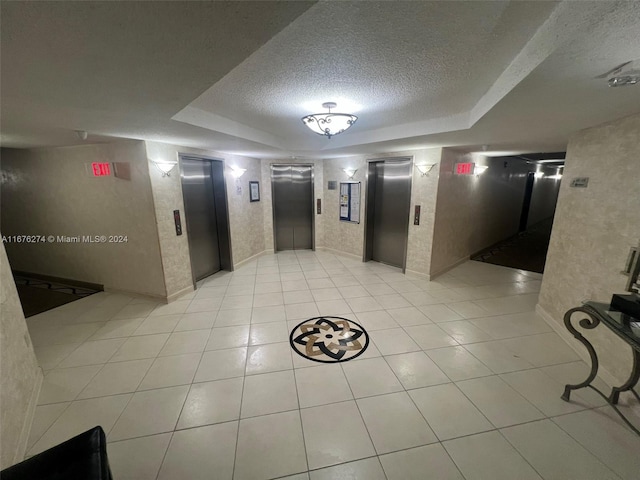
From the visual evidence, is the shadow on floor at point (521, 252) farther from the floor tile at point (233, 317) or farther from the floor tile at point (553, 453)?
the floor tile at point (233, 317)

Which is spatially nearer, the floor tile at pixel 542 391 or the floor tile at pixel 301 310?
the floor tile at pixel 542 391

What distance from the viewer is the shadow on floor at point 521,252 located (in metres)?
5.94

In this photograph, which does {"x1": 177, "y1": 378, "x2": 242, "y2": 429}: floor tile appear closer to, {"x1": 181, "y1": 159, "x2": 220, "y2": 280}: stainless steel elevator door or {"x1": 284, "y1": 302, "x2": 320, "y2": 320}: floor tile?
{"x1": 284, "y1": 302, "x2": 320, "y2": 320}: floor tile

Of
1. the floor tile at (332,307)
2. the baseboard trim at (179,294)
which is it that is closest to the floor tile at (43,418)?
the baseboard trim at (179,294)

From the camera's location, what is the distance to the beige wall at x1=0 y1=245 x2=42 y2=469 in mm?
1695

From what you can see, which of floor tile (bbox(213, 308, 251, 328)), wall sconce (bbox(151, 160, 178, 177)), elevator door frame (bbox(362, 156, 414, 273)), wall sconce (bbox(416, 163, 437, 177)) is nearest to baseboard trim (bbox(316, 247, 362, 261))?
elevator door frame (bbox(362, 156, 414, 273))

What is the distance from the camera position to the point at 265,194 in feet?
20.9

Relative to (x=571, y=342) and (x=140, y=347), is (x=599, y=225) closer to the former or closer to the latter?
(x=571, y=342)

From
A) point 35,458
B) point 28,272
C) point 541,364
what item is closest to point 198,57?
point 35,458

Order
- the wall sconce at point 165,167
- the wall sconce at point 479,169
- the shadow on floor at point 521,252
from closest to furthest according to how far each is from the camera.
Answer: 1. the wall sconce at point 165,167
2. the wall sconce at point 479,169
3. the shadow on floor at point 521,252

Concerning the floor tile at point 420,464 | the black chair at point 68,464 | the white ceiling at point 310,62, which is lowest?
the floor tile at point 420,464

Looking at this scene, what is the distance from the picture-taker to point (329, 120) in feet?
8.57

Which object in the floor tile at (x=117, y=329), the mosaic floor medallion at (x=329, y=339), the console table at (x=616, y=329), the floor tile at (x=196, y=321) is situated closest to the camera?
the console table at (x=616, y=329)

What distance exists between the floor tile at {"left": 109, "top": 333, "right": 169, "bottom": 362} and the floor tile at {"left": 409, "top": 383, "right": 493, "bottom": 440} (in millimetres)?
2850
